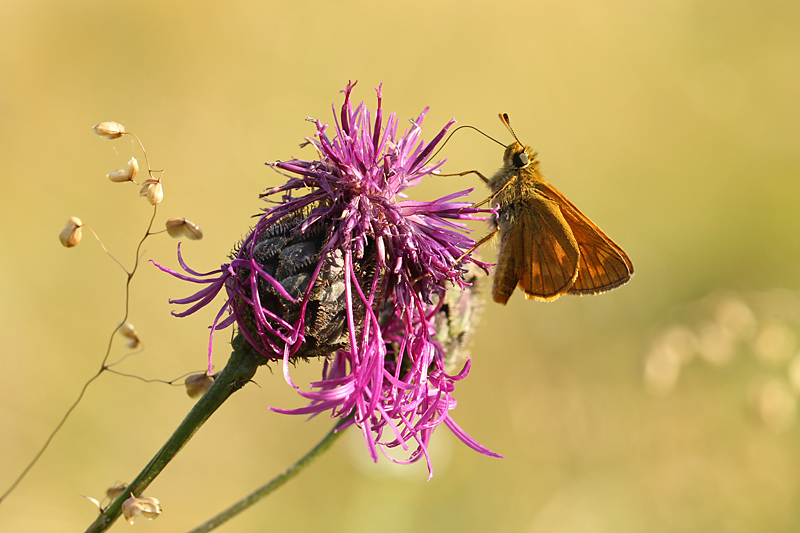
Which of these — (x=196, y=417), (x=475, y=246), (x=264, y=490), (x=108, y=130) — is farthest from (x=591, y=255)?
(x=108, y=130)

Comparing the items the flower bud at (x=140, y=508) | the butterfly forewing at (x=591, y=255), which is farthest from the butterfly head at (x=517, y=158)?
the flower bud at (x=140, y=508)

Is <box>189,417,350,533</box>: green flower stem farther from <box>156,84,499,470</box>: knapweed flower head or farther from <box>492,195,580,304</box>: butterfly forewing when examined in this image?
<box>492,195,580,304</box>: butterfly forewing

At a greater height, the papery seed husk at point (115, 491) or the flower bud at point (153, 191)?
the flower bud at point (153, 191)

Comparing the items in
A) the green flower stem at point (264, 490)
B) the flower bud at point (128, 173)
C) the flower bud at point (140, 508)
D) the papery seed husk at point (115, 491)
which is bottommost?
the papery seed husk at point (115, 491)

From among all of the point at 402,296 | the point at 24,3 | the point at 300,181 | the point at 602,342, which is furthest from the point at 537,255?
the point at 24,3

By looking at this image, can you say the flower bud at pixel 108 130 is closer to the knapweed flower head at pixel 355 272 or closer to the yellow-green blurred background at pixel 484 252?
the knapweed flower head at pixel 355 272

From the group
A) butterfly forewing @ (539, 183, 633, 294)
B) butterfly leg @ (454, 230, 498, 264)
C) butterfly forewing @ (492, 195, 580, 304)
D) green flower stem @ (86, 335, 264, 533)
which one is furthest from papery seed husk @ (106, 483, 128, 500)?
butterfly forewing @ (539, 183, 633, 294)
